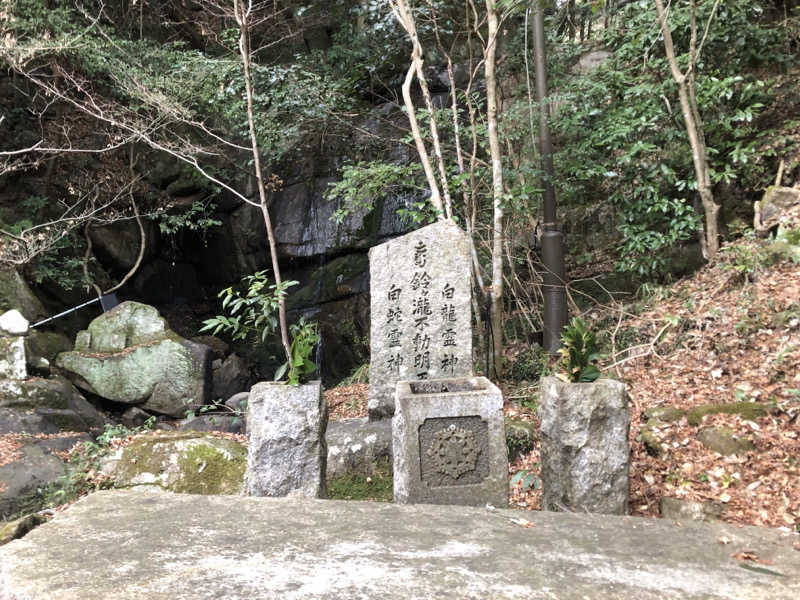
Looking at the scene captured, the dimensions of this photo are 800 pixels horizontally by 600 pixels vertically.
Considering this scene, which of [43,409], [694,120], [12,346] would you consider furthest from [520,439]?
[12,346]

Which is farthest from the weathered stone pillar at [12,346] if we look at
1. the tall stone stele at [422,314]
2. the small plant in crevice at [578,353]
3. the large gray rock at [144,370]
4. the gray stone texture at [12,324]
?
the small plant in crevice at [578,353]

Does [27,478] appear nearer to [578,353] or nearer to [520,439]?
[520,439]

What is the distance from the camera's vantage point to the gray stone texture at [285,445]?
12.5ft

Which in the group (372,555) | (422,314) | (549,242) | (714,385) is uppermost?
(549,242)

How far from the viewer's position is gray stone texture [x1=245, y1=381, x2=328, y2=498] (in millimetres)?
3809

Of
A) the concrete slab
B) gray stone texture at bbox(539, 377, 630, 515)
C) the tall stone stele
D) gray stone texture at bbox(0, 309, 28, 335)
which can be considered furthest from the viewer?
gray stone texture at bbox(0, 309, 28, 335)

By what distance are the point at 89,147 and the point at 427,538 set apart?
1052cm

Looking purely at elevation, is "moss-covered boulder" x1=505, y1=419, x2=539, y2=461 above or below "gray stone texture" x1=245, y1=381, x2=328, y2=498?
below

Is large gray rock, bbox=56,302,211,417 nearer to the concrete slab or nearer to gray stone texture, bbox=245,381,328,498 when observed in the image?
gray stone texture, bbox=245,381,328,498

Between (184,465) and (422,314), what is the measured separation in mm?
2525

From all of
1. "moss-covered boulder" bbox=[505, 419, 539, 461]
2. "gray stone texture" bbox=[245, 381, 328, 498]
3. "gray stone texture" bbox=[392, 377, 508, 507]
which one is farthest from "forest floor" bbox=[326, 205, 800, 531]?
"gray stone texture" bbox=[245, 381, 328, 498]

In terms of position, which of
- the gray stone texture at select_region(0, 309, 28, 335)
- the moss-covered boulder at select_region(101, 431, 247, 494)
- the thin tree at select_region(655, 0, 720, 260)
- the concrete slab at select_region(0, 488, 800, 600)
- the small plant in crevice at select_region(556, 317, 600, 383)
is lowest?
the moss-covered boulder at select_region(101, 431, 247, 494)

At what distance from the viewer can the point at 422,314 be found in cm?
555

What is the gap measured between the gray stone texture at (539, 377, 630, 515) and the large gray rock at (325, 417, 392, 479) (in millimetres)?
1959
